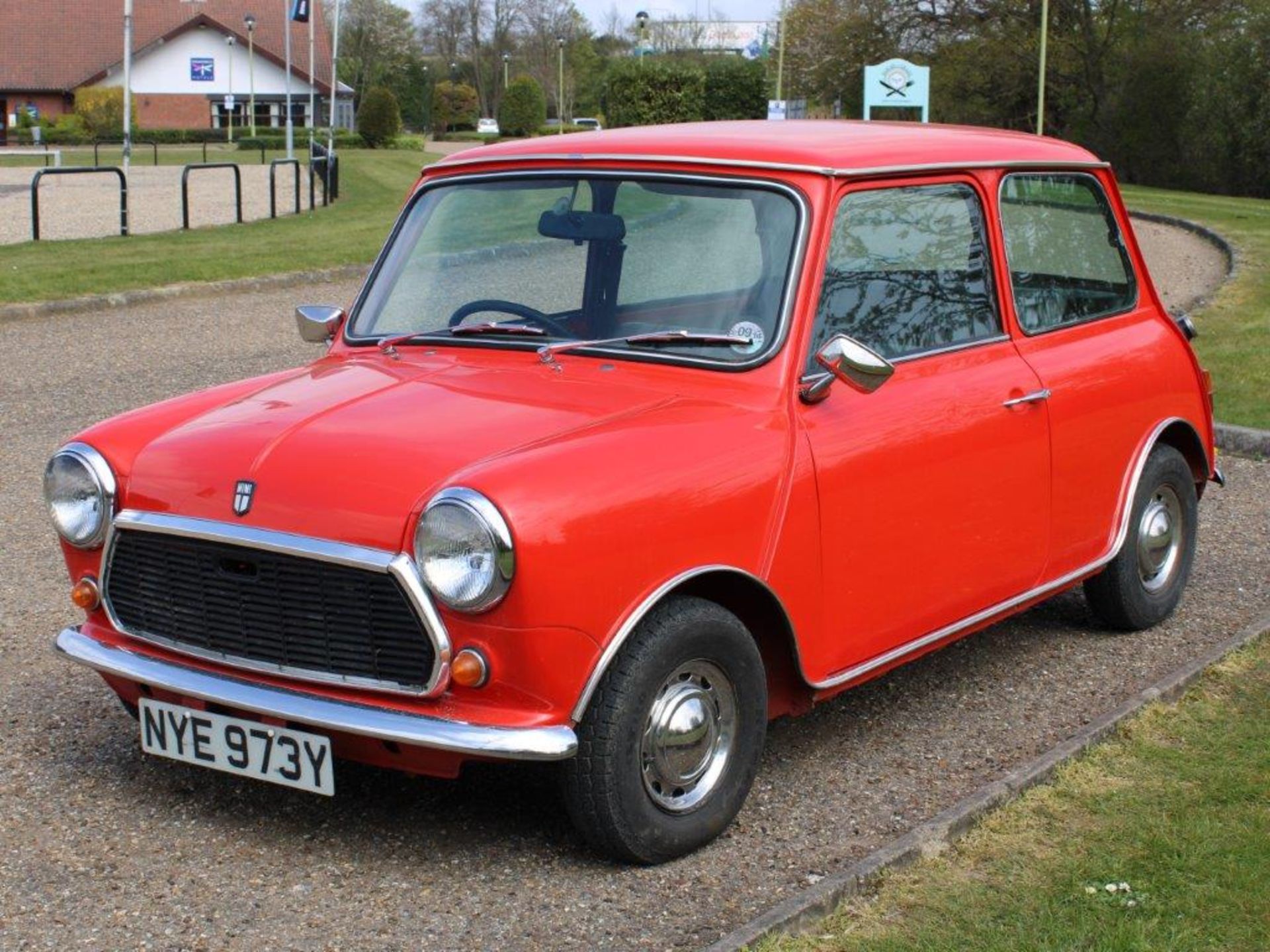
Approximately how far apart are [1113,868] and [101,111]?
6653 centimetres

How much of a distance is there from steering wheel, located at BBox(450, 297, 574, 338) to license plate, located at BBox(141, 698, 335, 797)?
4.80ft

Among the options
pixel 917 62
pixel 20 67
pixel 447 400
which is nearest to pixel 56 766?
pixel 447 400

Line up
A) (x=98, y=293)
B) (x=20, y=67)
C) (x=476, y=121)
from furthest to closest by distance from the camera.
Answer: (x=476, y=121)
(x=20, y=67)
(x=98, y=293)

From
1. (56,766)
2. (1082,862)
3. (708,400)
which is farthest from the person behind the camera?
(56,766)

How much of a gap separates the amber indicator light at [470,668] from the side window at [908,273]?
1.32 m

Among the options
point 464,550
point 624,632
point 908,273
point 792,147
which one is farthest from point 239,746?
point 908,273

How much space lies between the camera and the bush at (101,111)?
63406mm

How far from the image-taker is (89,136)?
64000 millimetres

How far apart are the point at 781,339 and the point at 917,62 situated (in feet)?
173

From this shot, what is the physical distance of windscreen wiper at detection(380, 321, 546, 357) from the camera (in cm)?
479

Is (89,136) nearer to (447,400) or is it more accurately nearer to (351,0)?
(351,0)

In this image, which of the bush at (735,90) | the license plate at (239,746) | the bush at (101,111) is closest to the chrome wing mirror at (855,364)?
the license plate at (239,746)

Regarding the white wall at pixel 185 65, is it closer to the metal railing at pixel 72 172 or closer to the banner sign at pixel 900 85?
the banner sign at pixel 900 85

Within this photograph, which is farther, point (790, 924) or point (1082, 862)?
point (1082, 862)
